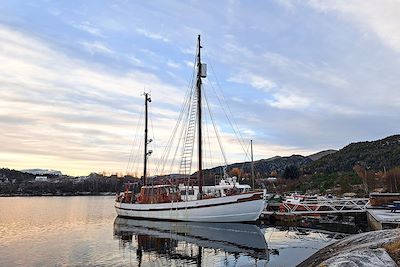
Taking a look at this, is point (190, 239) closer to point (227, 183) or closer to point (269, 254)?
point (269, 254)

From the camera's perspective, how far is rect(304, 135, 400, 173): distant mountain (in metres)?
92.8

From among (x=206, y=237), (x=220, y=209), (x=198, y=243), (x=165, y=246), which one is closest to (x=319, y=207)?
(x=220, y=209)

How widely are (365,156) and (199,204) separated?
76873mm

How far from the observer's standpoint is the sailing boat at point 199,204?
4081 cm

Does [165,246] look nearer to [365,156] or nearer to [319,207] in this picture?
[319,207]

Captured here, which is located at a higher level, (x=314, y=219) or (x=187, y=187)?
(x=187, y=187)

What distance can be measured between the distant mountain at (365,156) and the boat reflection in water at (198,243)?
6185 cm

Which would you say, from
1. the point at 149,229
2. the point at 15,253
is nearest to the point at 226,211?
the point at 149,229

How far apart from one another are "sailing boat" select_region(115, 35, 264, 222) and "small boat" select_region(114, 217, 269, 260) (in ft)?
3.56

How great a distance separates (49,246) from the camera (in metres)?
A: 28.6

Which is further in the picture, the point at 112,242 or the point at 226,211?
the point at 226,211

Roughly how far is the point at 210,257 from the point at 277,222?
63.4ft

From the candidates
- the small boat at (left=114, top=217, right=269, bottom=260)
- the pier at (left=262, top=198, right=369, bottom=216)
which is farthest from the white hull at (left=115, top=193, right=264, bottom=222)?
the pier at (left=262, top=198, right=369, bottom=216)

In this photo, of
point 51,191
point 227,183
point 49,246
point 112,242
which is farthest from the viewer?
point 51,191
